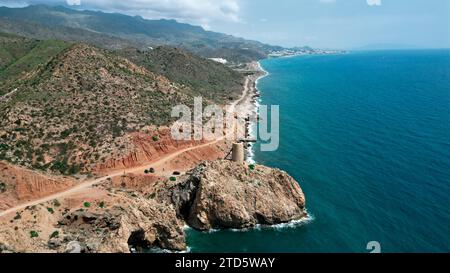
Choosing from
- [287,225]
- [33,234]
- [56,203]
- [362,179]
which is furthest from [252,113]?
[33,234]

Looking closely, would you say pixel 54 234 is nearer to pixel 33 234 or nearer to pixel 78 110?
pixel 33 234

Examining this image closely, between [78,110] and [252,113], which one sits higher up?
[78,110]

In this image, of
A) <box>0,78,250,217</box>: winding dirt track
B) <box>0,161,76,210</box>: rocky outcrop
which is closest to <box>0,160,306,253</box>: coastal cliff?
<box>0,78,250,217</box>: winding dirt track

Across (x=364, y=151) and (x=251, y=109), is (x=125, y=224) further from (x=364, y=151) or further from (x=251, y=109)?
(x=251, y=109)

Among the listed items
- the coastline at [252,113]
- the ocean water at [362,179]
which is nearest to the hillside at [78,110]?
the coastline at [252,113]

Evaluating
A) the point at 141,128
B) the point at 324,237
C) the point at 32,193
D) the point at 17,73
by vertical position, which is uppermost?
the point at 17,73
